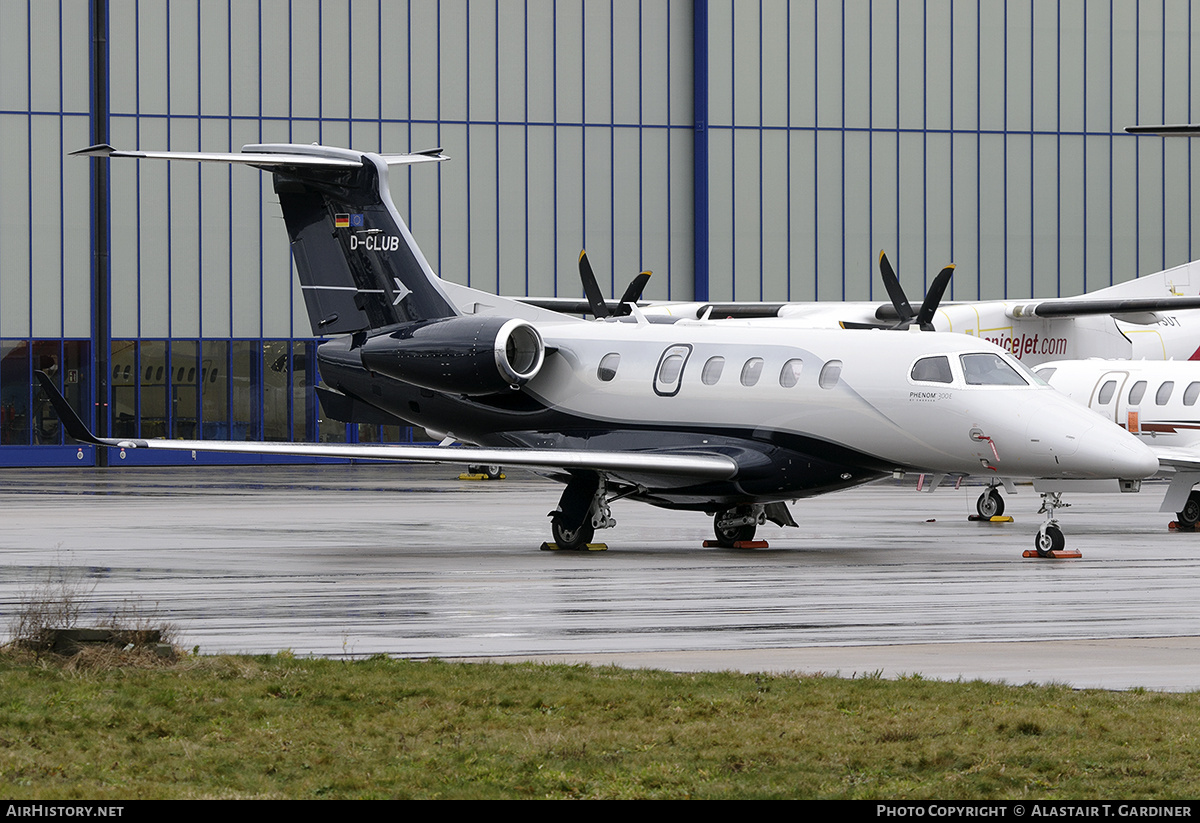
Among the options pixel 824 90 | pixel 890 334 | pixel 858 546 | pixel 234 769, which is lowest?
pixel 858 546

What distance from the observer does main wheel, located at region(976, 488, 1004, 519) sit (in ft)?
90.0

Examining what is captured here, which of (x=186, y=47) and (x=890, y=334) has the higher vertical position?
(x=186, y=47)

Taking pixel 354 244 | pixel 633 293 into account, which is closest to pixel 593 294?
pixel 633 293

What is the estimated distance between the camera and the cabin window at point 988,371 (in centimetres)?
2045

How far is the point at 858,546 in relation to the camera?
22766mm

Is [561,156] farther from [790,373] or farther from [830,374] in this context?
[830,374]

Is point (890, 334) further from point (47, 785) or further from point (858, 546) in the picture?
point (47, 785)

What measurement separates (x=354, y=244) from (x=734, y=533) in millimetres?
7176

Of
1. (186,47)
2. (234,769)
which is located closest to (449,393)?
(234,769)

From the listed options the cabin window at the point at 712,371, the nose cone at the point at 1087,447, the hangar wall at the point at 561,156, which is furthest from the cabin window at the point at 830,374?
the hangar wall at the point at 561,156

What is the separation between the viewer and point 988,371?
20562 mm

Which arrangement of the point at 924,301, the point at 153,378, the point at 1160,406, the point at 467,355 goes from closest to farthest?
the point at 467,355 < the point at 1160,406 < the point at 924,301 < the point at 153,378

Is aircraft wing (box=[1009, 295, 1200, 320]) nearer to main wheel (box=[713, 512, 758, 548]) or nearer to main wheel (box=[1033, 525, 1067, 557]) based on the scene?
main wheel (box=[1033, 525, 1067, 557])
